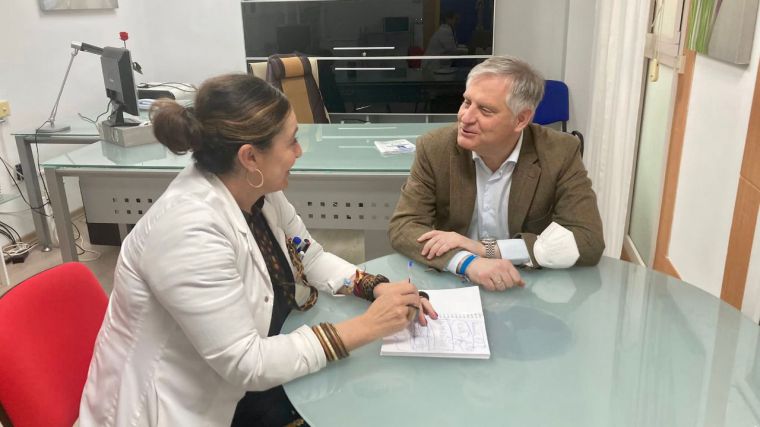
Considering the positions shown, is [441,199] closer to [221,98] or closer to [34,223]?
[221,98]

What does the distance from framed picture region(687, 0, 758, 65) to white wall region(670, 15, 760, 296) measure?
0.04 m

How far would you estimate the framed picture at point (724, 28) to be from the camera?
1.83 metres

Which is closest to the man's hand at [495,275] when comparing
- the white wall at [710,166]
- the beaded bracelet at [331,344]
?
the beaded bracelet at [331,344]

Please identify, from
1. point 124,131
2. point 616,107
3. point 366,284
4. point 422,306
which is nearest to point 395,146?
point 616,107

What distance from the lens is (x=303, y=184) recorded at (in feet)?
8.64

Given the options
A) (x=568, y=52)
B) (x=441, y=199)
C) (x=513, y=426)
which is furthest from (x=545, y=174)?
(x=568, y=52)

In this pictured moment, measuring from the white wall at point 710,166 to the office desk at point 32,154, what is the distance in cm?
304

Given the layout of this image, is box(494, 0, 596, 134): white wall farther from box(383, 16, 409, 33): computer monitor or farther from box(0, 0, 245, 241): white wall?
box(0, 0, 245, 241): white wall

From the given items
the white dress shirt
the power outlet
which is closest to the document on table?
the white dress shirt

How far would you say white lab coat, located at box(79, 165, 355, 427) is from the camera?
1.02m

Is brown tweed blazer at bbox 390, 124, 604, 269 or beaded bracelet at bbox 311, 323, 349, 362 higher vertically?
brown tweed blazer at bbox 390, 124, 604, 269

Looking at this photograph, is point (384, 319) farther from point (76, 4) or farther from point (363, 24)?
point (76, 4)

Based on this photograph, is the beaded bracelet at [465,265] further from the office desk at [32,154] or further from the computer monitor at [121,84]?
the office desk at [32,154]

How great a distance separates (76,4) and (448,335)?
3.89 meters
